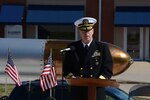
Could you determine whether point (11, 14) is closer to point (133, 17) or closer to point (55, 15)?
point (55, 15)

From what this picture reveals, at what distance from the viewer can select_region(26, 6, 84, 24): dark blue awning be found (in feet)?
93.2

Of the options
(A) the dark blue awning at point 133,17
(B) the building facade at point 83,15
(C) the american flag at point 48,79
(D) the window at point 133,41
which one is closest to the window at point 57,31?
(B) the building facade at point 83,15

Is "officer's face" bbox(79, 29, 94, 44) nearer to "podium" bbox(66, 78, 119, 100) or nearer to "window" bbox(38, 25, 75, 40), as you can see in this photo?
"podium" bbox(66, 78, 119, 100)

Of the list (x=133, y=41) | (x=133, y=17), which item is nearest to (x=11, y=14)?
(x=133, y=17)

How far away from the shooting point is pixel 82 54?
609 cm

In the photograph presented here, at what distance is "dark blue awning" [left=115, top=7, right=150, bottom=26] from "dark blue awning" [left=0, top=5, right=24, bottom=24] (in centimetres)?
562

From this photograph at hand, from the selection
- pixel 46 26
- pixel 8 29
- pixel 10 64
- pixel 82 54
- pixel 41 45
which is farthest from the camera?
pixel 46 26

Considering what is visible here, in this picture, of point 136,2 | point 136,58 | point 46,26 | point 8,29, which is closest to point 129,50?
point 136,58

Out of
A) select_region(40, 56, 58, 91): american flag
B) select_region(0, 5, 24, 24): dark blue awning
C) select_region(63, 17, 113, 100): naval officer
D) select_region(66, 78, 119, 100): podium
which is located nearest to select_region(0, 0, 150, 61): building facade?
select_region(0, 5, 24, 24): dark blue awning

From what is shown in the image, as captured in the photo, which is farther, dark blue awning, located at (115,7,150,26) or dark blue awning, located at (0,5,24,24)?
dark blue awning, located at (115,7,150,26)

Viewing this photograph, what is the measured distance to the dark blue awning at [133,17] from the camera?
28.3 m

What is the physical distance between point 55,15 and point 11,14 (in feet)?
8.37

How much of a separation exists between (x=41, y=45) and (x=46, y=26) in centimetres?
1879

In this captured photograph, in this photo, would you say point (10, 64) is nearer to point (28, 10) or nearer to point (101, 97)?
point (101, 97)
